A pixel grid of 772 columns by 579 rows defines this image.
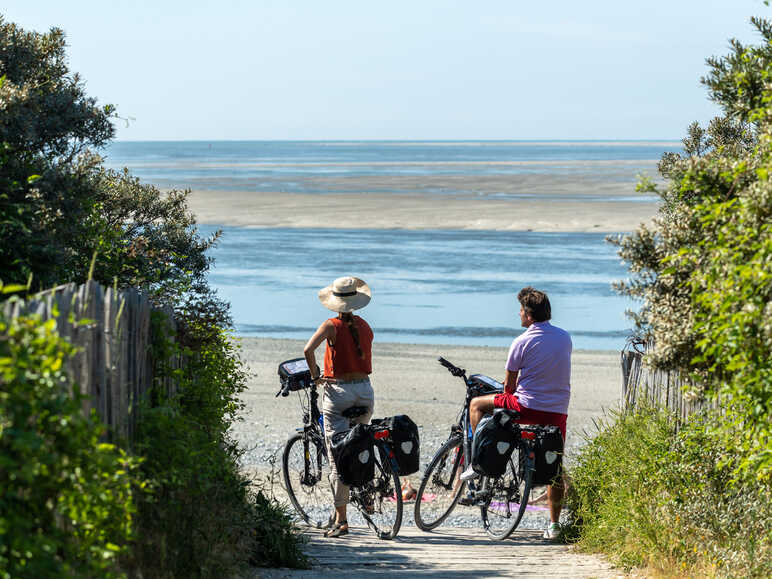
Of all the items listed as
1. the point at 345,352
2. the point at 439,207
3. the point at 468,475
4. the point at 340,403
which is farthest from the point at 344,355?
the point at 439,207

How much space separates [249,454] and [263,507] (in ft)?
17.5

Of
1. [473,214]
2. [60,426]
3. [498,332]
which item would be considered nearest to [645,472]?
[60,426]

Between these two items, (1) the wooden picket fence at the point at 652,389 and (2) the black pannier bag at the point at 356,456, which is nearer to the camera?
(1) the wooden picket fence at the point at 652,389

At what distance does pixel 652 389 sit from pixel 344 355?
7.61 ft

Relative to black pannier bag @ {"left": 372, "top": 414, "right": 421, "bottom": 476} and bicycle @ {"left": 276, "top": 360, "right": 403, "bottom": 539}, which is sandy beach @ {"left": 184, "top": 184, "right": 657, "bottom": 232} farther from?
black pannier bag @ {"left": 372, "top": 414, "right": 421, "bottom": 476}

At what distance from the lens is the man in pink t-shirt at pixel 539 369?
7223mm

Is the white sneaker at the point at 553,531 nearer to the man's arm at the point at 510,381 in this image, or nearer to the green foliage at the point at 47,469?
the man's arm at the point at 510,381

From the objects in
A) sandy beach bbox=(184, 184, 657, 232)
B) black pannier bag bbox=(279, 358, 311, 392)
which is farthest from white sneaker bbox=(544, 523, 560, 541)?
sandy beach bbox=(184, 184, 657, 232)

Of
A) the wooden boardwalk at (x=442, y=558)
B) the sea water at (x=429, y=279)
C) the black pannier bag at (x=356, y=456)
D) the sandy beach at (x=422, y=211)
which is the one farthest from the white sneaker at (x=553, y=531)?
the sandy beach at (x=422, y=211)

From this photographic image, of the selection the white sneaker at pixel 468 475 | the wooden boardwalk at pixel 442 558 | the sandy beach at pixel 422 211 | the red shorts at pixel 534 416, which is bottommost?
the wooden boardwalk at pixel 442 558

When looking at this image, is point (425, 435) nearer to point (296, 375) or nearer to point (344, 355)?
point (296, 375)

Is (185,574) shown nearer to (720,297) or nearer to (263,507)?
(263,507)

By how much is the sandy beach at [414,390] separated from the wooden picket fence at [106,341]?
588cm

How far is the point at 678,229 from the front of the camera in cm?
526
